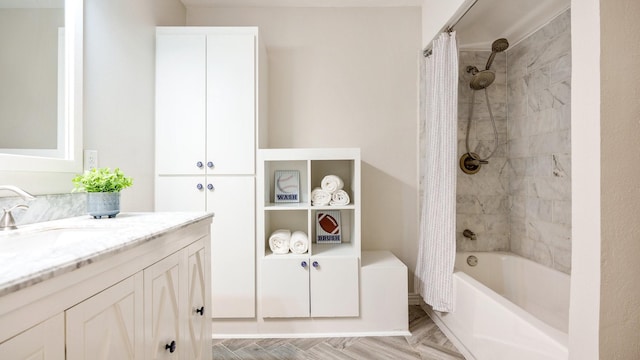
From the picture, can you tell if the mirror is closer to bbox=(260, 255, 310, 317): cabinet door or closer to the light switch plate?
Result: the light switch plate

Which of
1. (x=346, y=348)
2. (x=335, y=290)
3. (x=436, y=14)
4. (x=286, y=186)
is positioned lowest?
(x=346, y=348)

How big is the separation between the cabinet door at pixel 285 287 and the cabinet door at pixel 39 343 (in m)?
1.47

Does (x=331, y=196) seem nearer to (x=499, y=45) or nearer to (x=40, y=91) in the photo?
(x=40, y=91)

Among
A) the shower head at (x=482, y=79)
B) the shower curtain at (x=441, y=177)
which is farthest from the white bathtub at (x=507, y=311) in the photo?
the shower head at (x=482, y=79)

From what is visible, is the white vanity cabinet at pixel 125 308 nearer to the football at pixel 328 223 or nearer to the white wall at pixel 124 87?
the white wall at pixel 124 87

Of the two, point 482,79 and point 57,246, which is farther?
point 482,79

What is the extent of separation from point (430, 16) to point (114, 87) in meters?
2.23

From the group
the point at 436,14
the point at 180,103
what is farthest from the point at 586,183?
the point at 180,103

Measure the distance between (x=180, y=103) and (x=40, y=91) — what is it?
33.0 inches

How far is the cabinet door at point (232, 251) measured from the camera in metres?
2.03

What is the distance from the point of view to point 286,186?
7.73 feet

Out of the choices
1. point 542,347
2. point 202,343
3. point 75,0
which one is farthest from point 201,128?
point 542,347

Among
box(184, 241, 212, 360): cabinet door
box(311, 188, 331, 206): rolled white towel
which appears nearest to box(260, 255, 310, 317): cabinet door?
box(311, 188, 331, 206): rolled white towel

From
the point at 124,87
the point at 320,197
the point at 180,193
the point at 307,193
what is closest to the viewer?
the point at 124,87
